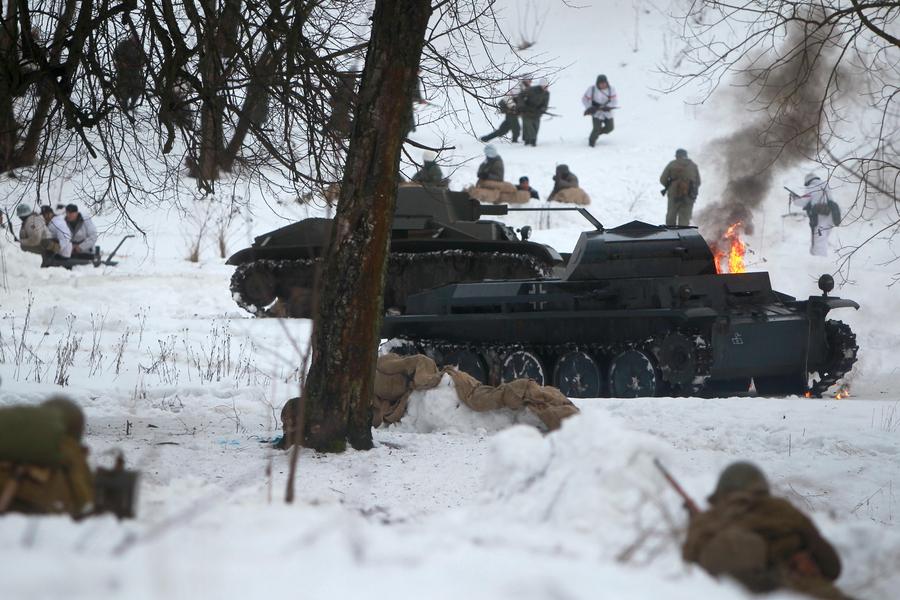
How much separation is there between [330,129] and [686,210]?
15638 mm

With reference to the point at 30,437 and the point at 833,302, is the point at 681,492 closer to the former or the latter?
the point at 30,437

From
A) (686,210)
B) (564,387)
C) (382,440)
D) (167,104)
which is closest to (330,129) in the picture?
(167,104)

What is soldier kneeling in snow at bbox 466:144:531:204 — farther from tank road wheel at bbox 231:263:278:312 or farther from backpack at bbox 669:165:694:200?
tank road wheel at bbox 231:263:278:312

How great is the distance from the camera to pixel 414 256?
48.8 feet

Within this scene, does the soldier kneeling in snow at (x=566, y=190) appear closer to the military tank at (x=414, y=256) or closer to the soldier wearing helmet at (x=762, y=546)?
the military tank at (x=414, y=256)

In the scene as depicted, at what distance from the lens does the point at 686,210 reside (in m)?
22.4

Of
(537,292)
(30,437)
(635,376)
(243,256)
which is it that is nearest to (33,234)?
(243,256)

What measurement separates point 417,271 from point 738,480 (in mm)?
12052

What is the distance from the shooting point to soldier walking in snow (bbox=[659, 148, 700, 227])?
72.3 feet

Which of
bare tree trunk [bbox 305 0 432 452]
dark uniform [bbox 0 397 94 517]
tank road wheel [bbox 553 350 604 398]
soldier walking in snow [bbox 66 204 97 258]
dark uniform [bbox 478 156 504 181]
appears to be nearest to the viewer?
dark uniform [bbox 0 397 94 517]

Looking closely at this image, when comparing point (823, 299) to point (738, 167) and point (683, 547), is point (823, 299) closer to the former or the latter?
point (683, 547)

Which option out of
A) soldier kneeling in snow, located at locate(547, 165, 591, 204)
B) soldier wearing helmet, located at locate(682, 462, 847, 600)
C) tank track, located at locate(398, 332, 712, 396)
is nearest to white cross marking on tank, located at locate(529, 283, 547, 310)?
tank track, located at locate(398, 332, 712, 396)

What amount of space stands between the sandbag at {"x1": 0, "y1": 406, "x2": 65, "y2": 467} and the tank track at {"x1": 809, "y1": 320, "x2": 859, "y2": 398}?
1002cm

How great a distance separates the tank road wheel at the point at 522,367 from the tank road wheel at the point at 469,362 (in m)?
0.25
